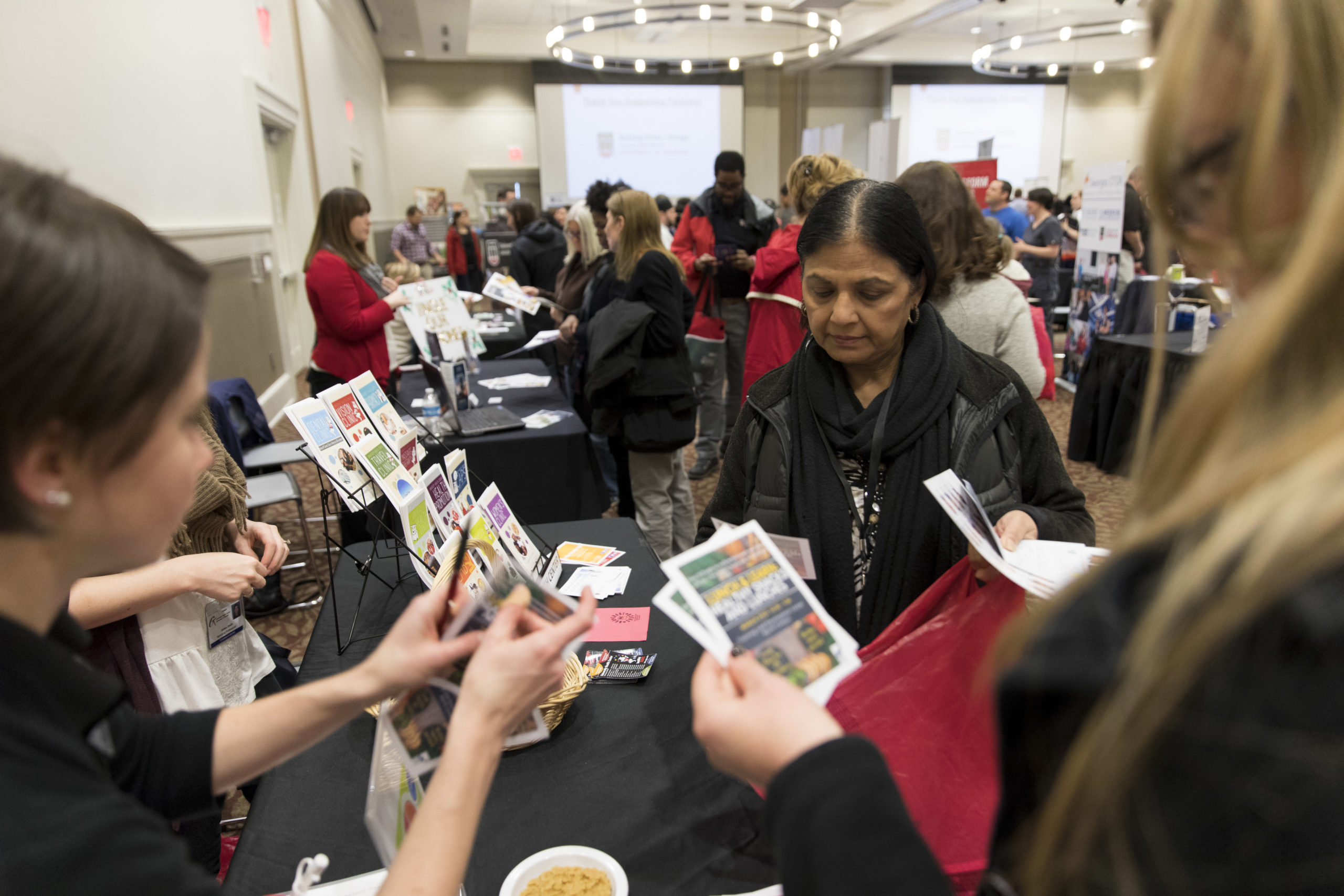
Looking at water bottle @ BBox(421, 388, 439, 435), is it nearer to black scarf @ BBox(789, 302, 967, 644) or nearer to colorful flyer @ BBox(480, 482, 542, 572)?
colorful flyer @ BBox(480, 482, 542, 572)

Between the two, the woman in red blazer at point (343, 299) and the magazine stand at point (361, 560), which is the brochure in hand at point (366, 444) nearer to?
the magazine stand at point (361, 560)

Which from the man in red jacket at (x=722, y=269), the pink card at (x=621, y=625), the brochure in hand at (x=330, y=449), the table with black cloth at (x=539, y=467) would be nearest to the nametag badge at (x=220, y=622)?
the brochure in hand at (x=330, y=449)

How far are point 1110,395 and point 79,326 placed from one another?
17.8ft

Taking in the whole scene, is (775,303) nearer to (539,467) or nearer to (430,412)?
(539,467)

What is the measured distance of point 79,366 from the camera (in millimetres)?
557

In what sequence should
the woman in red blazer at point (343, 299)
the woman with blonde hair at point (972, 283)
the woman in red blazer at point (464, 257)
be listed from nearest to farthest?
the woman with blonde hair at point (972, 283) < the woman in red blazer at point (343, 299) < the woman in red blazer at point (464, 257)

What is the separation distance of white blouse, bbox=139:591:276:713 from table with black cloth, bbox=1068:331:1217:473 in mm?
4634

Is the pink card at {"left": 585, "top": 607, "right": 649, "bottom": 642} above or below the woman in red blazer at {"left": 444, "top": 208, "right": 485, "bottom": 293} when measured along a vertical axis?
below

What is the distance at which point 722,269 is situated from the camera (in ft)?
16.0

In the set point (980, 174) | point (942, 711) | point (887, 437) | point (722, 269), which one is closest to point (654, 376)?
point (722, 269)

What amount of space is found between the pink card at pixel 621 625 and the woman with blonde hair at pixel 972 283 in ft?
4.55

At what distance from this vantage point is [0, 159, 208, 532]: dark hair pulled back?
538 millimetres

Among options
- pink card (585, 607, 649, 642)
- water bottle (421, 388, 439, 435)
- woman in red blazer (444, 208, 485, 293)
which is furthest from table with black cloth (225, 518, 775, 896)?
woman in red blazer (444, 208, 485, 293)

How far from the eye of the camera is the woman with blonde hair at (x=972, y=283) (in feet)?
7.96
